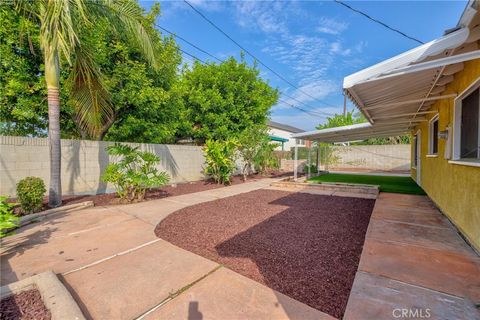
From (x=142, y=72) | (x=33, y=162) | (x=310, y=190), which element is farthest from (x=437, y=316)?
(x=142, y=72)

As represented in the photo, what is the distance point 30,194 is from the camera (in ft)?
15.5

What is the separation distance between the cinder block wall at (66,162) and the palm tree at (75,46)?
108 centimetres

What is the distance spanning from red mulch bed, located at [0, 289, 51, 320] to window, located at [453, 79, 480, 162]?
521 cm

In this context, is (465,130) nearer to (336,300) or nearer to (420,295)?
(420,295)

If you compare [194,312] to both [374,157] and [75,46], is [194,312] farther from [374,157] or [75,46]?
[374,157]

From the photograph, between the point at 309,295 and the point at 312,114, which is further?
the point at 312,114

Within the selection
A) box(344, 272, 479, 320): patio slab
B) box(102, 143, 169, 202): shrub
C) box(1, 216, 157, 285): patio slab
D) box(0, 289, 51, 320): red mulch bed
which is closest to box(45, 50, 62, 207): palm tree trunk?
box(102, 143, 169, 202): shrub

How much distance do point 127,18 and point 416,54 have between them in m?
5.90

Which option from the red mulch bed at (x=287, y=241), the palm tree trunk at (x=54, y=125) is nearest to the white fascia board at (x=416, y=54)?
the red mulch bed at (x=287, y=241)

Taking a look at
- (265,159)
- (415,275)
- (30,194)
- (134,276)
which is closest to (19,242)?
(30,194)

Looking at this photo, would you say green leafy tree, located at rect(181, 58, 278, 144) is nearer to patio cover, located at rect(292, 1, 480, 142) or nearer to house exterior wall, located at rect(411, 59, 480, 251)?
patio cover, located at rect(292, 1, 480, 142)

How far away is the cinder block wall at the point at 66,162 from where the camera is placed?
17.7 ft

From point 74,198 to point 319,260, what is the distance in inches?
265

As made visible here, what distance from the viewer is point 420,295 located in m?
1.98
